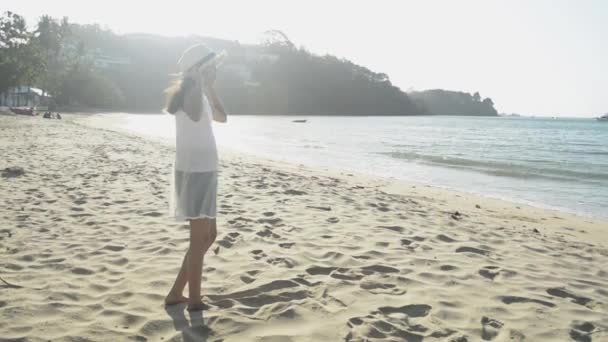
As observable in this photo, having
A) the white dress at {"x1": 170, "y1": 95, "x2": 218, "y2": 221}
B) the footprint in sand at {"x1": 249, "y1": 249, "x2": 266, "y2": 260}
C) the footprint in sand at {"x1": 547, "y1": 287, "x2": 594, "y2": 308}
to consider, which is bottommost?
the footprint in sand at {"x1": 547, "y1": 287, "x2": 594, "y2": 308}

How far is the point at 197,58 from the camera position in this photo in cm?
270

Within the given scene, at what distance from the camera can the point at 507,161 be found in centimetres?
1977

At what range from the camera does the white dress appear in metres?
2.73

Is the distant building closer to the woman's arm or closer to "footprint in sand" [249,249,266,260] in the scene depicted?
"footprint in sand" [249,249,266,260]

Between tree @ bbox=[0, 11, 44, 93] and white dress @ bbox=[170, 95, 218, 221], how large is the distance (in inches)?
1720

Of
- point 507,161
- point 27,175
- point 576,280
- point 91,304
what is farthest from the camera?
point 507,161

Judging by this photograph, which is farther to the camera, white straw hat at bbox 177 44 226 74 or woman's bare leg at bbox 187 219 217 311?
woman's bare leg at bbox 187 219 217 311

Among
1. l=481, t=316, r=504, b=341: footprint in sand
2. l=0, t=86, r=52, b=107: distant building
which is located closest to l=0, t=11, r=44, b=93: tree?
l=0, t=86, r=52, b=107: distant building

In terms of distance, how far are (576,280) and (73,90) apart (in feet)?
237

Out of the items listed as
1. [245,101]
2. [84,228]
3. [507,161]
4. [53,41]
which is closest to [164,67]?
[245,101]

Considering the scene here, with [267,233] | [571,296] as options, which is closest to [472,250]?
[571,296]

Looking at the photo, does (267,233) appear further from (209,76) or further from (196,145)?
(209,76)

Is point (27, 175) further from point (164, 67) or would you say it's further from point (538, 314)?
point (164, 67)

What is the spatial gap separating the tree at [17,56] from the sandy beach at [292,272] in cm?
3841
